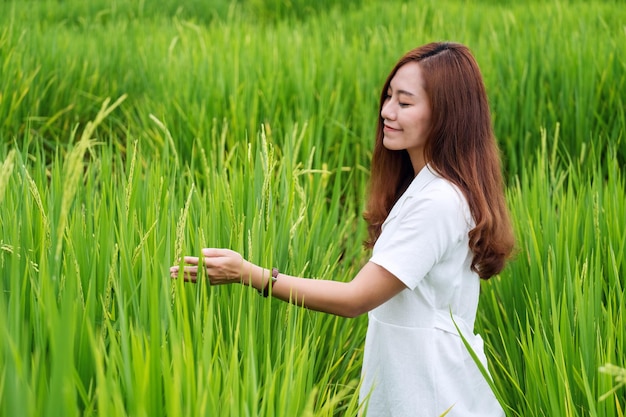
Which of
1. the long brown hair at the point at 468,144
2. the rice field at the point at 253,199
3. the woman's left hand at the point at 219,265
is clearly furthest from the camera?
the long brown hair at the point at 468,144

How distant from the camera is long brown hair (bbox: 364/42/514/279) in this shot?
1.48 meters

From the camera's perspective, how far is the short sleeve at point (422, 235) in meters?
1.38

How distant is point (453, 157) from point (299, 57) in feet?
6.75

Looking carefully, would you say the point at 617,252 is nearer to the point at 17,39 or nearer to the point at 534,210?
the point at 534,210

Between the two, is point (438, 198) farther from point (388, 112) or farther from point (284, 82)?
point (284, 82)

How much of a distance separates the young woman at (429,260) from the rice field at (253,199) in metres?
0.07

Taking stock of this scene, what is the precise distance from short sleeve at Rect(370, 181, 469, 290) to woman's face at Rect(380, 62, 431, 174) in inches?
5.8

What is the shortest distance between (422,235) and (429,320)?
0.18 metres

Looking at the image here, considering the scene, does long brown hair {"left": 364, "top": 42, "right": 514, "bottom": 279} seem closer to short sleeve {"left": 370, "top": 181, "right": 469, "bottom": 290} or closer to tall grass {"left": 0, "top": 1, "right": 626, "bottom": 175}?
short sleeve {"left": 370, "top": 181, "right": 469, "bottom": 290}

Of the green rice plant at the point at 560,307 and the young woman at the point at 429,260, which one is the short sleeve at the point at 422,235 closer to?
the young woman at the point at 429,260

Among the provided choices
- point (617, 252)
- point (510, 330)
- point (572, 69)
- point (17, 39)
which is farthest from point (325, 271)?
point (17, 39)

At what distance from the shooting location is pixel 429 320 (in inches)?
58.2

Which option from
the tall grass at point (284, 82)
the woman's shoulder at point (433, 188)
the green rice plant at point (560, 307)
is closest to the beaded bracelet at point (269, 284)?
the woman's shoulder at point (433, 188)

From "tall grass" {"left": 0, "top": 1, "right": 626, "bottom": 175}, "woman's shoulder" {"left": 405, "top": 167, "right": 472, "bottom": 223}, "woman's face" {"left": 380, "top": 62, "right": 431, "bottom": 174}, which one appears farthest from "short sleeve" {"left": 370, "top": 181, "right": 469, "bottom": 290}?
"tall grass" {"left": 0, "top": 1, "right": 626, "bottom": 175}
